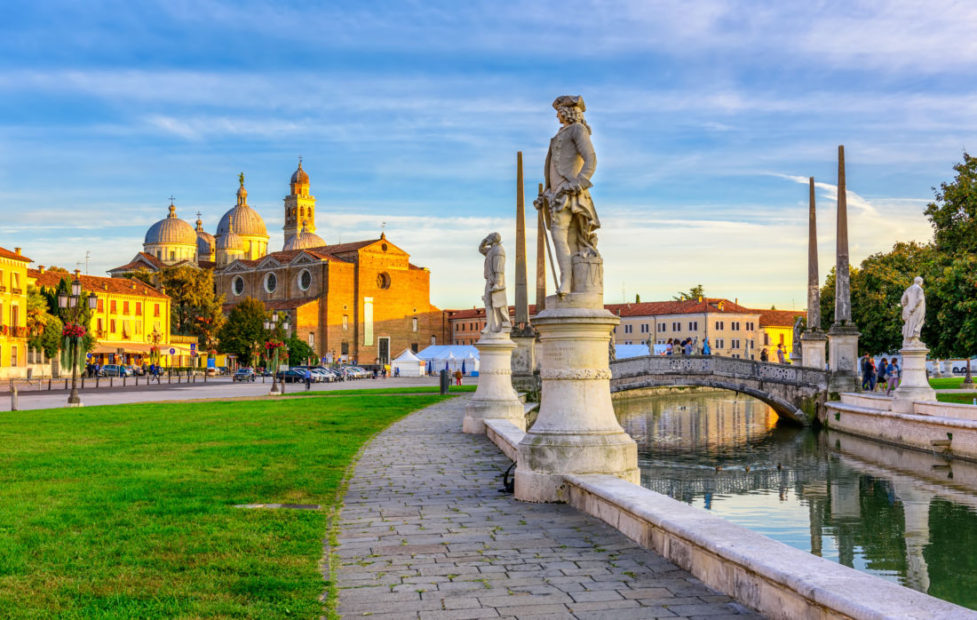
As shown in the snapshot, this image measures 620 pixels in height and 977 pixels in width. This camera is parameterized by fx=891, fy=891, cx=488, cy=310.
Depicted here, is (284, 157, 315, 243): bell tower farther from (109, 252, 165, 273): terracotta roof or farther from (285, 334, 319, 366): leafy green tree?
(285, 334, 319, 366): leafy green tree

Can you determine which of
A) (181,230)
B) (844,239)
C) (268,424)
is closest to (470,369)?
(844,239)

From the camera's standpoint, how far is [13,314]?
2356 inches

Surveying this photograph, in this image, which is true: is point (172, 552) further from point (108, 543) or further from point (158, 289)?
point (158, 289)

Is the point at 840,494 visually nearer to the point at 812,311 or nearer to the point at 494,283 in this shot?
the point at 494,283

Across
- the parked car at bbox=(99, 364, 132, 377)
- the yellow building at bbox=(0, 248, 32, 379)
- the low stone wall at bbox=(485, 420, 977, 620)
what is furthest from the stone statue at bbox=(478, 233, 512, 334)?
the parked car at bbox=(99, 364, 132, 377)

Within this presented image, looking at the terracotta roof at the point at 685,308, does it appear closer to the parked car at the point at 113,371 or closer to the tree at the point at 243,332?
the tree at the point at 243,332

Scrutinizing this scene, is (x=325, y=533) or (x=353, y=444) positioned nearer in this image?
(x=325, y=533)

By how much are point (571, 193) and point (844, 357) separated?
23.6m

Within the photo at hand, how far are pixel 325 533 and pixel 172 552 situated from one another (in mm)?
1168

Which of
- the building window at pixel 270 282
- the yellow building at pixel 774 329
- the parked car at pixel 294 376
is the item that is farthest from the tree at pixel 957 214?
the yellow building at pixel 774 329

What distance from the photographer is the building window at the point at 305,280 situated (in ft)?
322

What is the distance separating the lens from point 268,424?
737 inches

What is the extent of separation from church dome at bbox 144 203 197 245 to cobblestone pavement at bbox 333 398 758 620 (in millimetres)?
115860

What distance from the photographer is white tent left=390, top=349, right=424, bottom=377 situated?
2990 inches
